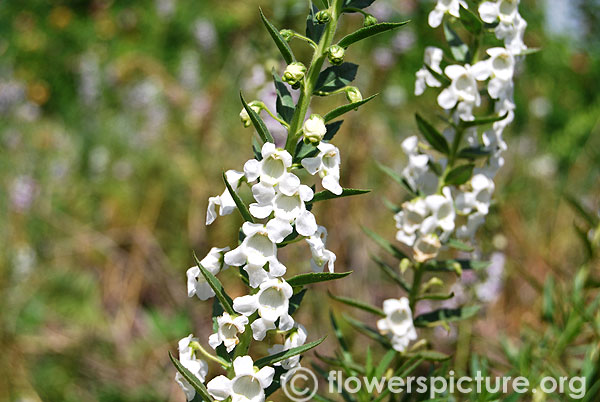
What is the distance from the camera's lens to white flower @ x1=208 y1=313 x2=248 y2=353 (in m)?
0.85

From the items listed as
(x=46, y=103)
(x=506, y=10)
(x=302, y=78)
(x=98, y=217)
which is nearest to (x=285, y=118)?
(x=302, y=78)

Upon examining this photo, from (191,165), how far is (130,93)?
2.08 metres

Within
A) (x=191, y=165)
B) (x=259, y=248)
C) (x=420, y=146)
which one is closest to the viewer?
(x=259, y=248)

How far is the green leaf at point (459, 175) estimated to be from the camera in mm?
1246

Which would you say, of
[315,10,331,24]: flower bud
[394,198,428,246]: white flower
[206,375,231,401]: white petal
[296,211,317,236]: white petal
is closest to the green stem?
[315,10,331,24]: flower bud

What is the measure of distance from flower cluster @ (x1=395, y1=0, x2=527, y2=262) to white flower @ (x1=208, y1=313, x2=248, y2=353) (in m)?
0.52

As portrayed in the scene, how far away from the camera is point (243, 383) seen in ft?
2.83

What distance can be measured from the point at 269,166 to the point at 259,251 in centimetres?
13

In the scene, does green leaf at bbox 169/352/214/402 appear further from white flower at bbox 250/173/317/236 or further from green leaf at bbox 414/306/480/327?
green leaf at bbox 414/306/480/327

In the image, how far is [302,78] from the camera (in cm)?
89

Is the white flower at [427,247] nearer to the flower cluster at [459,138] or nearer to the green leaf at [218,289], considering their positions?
the flower cluster at [459,138]

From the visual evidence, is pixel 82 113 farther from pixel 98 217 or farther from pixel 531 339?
pixel 531 339

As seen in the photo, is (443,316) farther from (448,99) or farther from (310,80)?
(310,80)

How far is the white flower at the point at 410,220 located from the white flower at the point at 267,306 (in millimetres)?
506
